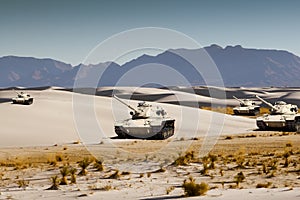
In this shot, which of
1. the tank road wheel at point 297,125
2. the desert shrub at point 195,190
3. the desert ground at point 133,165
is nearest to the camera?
the desert shrub at point 195,190

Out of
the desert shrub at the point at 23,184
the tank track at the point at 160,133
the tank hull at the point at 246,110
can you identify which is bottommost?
the desert shrub at the point at 23,184

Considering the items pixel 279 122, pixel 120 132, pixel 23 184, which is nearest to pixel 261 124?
pixel 279 122

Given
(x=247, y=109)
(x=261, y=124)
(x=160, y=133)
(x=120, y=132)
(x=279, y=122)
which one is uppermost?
(x=247, y=109)

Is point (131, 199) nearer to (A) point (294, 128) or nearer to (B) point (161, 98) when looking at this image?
(A) point (294, 128)

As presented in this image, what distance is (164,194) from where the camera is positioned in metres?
11.7

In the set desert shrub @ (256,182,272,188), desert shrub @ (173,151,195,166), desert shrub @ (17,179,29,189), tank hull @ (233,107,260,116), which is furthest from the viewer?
tank hull @ (233,107,260,116)

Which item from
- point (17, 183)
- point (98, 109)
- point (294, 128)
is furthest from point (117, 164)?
point (98, 109)

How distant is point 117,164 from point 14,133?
14.8 metres

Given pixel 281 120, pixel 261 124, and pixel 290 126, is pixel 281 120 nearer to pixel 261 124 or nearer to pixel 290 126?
pixel 290 126

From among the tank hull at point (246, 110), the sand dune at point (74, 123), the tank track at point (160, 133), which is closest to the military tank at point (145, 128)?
the tank track at point (160, 133)

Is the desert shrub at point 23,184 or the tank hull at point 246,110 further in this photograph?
the tank hull at point 246,110

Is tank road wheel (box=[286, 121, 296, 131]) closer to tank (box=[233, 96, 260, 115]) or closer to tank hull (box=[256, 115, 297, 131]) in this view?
tank hull (box=[256, 115, 297, 131])

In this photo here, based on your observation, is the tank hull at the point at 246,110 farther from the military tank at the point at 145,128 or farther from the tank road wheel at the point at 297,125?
the military tank at the point at 145,128

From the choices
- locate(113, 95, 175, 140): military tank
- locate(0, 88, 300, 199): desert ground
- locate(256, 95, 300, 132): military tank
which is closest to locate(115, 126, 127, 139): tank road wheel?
locate(113, 95, 175, 140): military tank
